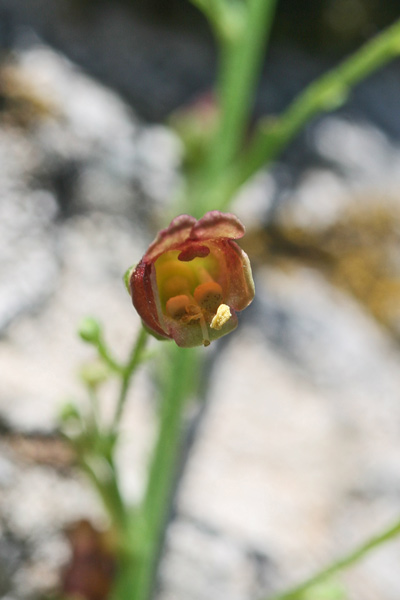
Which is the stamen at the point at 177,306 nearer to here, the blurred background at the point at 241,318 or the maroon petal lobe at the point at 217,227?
the maroon petal lobe at the point at 217,227

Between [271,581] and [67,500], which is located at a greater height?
[67,500]

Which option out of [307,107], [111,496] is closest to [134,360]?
[111,496]

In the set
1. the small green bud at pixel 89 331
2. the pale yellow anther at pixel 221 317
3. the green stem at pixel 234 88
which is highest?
the green stem at pixel 234 88

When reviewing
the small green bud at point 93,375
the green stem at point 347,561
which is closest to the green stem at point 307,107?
the small green bud at point 93,375

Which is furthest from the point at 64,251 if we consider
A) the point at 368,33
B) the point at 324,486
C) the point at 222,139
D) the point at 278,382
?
the point at 368,33

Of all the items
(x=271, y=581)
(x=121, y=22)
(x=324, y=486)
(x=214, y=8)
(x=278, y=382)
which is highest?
(x=121, y=22)

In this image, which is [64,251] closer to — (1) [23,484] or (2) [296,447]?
(1) [23,484]
